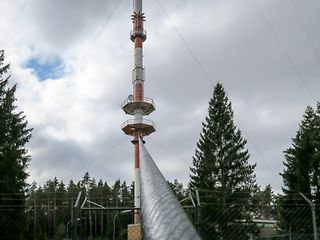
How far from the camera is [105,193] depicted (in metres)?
61.1

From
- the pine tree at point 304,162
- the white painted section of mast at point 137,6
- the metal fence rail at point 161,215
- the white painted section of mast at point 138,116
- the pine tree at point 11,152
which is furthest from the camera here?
the white painted section of mast at point 137,6

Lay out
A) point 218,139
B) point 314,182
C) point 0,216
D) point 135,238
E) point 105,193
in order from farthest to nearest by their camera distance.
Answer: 1. point 105,193
2. point 218,139
3. point 314,182
4. point 135,238
5. point 0,216

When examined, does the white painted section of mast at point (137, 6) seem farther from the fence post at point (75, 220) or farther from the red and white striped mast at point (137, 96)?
the fence post at point (75, 220)

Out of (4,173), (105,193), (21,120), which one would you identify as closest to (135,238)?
(4,173)

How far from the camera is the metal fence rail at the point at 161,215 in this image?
4.85 feet

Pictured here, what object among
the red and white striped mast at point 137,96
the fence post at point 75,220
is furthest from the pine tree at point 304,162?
the fence post at point 75,220

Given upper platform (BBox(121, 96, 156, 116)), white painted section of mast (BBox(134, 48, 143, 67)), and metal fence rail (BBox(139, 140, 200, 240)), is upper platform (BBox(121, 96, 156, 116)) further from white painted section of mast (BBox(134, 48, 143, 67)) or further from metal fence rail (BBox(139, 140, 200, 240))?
metal fence rail (BBox(139, 140, 200, 240))

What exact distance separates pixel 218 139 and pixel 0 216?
2988 centimetres

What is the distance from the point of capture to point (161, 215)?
1647 millimetres

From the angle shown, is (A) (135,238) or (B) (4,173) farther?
(B) (4,173)

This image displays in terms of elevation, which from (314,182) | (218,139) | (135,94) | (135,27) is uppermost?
(135,27)

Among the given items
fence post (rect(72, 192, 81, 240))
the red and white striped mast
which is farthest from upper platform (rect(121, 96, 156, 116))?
fence post (rect(72, 192, 81, 240))

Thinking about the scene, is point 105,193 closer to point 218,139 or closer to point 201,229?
point 218,139

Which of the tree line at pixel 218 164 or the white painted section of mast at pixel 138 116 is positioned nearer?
the tree line at pixel 218 164
